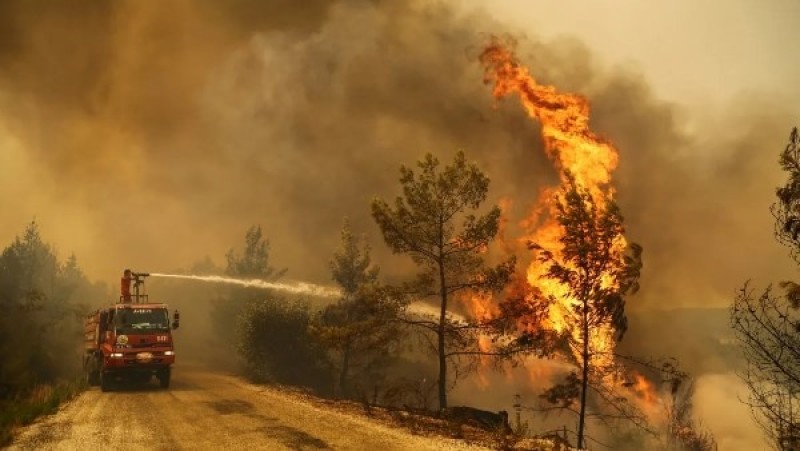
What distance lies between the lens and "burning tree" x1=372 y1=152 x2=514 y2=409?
63.2ft

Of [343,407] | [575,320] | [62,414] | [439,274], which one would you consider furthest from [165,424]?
[575,320]

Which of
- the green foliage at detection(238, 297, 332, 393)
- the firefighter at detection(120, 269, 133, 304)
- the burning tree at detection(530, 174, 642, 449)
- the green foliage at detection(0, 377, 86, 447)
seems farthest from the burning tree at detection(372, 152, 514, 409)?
the green foliage at detection(238, 297, 332, 393)

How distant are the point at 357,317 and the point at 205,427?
1899 centimetres

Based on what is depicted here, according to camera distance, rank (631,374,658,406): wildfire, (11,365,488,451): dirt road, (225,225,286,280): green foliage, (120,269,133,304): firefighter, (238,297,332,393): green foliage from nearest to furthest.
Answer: (11,365,488,451): dirt road
(120,269,133,304): firefighter
(631,374,658,406): wildfire
(238,297,332,393): green foliage
(225,225,286,280): green foliage

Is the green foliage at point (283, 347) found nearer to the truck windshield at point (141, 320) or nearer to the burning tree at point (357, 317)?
the burning tree at point (357, 317)

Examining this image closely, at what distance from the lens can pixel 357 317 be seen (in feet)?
107

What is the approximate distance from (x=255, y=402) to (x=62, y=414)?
5736 mm

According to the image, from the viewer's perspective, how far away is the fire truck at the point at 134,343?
19969 millimetres

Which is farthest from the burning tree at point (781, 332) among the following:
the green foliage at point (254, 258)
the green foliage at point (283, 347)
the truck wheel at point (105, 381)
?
the green foliage at point (254, 258)

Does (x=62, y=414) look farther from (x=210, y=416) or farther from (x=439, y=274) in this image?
(x=439, y=274)

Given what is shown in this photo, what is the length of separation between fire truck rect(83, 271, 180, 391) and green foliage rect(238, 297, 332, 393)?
41.9ft

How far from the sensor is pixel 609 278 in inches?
636

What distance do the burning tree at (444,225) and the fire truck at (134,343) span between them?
9.34 m

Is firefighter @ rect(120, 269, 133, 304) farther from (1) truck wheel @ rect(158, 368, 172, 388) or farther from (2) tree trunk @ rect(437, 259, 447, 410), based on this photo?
(2) tree trunk @ rect(437, 259, 447, 410)
